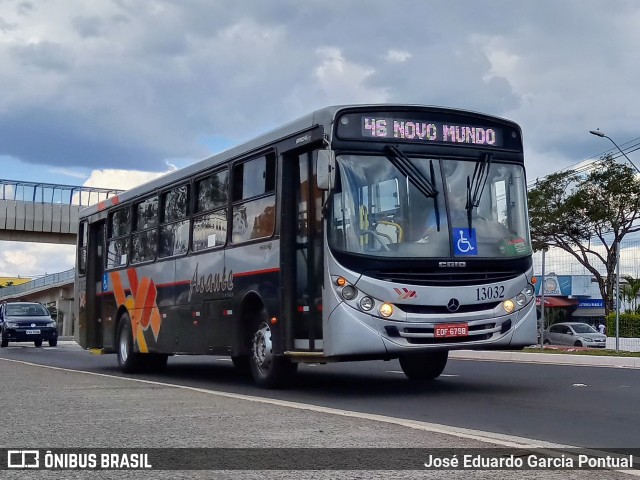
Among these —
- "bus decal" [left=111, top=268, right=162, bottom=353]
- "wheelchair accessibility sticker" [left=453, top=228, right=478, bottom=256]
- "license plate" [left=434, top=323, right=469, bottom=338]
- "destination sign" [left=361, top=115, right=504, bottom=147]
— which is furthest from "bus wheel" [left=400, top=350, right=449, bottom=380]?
"bus decal" [left=111, top=268, right=162, bottom=353]

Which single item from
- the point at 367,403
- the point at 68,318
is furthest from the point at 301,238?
the point at 68,318

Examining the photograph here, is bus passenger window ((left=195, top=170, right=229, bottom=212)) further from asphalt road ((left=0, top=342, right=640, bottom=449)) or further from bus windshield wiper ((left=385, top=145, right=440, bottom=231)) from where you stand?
bus windshield wiper ((left=385, top=145, right=440, bottom=231))

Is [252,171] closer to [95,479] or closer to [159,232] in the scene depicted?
[159,232]

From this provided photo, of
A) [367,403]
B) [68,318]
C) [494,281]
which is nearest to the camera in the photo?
[367,403]

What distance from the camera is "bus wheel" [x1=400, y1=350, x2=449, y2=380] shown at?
14367 millimetres

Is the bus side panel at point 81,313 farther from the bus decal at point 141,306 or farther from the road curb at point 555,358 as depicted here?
the road curb at point 555,358

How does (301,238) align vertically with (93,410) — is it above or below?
above

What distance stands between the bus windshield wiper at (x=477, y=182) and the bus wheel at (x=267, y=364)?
10.4ft

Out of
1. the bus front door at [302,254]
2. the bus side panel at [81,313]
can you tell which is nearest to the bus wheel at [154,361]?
the bus side panel at [81,313]

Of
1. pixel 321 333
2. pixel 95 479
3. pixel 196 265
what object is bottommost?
pixel 95 479

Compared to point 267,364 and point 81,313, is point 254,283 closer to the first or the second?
point 267,364

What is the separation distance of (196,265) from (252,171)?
233cm

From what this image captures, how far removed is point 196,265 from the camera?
15.3 m

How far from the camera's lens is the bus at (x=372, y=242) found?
37.7ft
